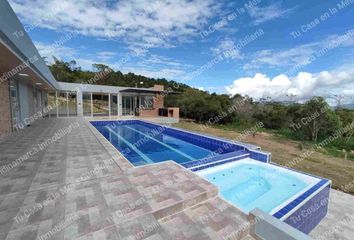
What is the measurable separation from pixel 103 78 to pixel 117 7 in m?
31.1

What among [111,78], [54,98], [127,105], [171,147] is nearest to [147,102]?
[127,105]

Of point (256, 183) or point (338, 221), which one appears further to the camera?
point (256, 183)

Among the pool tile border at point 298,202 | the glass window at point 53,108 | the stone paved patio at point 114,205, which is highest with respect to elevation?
the glass window at point 53,108

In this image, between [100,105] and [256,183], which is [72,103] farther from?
[256,183]

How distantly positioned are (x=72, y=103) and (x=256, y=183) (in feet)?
54.5

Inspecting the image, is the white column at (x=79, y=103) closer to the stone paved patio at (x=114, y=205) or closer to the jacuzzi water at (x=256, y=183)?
the stone paved patio at (x=114, y=205)

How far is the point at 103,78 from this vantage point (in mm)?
36781

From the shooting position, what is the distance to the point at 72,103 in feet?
54.8

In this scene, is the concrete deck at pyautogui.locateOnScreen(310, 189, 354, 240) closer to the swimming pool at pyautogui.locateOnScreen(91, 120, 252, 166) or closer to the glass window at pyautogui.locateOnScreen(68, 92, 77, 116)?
the swimming pool at pyautogui.locateOnScreen(91, 120, 252, 166)

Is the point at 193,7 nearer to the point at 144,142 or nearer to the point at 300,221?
the point at 144,142

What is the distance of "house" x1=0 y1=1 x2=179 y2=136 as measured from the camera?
23.8ft

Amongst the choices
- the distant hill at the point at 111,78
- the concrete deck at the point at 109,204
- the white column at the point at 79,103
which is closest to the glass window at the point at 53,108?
the white column at the point at 79,103

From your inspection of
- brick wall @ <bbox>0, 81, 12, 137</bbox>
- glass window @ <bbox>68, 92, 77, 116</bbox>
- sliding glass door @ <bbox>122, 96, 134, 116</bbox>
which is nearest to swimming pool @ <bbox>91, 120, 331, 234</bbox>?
brick wall @ <bbox>0, 81, 12, 137</bbox>

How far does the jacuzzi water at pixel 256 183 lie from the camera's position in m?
4.46
